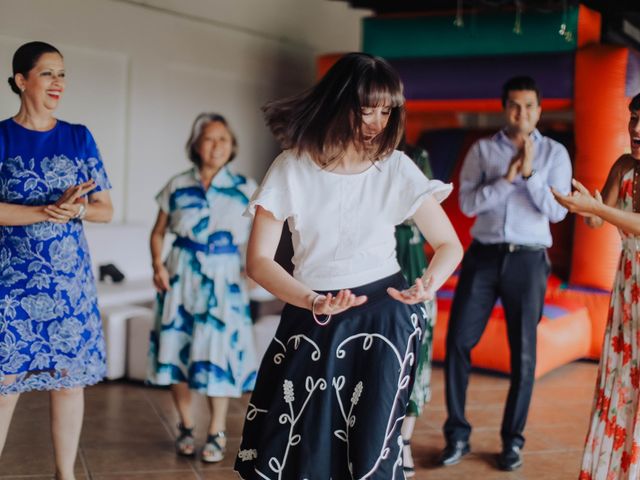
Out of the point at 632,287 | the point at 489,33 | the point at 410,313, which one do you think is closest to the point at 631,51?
the point at 489,33

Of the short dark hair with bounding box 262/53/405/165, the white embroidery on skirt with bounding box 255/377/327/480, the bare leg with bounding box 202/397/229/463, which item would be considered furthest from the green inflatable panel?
the white embroidery on skirt with bounding box 255/377/327/480

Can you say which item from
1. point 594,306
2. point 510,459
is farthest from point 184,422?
point 594,306

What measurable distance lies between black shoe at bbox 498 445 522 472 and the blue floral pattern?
1.22 m

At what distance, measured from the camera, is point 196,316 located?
12.7 feet

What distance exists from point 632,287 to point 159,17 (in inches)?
197

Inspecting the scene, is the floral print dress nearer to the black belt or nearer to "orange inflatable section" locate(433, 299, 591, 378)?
the black belt

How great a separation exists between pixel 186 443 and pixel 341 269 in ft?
6.64

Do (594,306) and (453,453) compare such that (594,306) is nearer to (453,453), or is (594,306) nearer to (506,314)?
(506,314)

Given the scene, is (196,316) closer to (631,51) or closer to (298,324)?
(298,324)

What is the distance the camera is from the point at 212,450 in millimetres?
3836

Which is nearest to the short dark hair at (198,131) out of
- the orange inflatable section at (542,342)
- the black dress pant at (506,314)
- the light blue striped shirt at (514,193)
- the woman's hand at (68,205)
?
the woman's hand at (68,205)

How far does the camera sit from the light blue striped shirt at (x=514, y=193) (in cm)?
383

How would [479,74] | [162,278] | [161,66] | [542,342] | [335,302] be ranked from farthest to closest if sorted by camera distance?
[161,66] → [479,74] → [542,342] → [162,278] → [335,302]

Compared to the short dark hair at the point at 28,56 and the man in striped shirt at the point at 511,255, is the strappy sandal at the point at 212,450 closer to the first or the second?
the man in striped shirt at the point at 511,255
